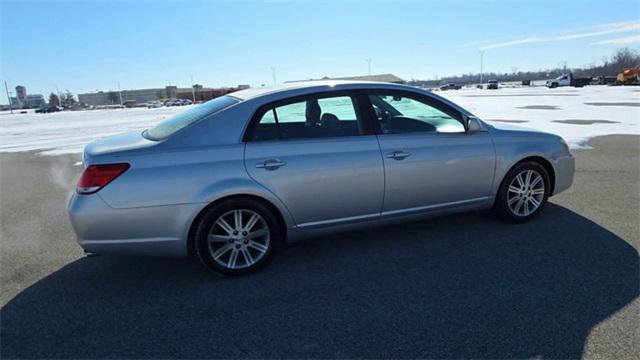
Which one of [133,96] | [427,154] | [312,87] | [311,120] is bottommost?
[427,154]

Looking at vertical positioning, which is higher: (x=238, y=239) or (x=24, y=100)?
(x=24, y=100)

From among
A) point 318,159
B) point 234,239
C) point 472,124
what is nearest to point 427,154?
point 472,124

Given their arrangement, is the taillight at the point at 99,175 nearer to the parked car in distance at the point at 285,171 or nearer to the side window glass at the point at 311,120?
the parked car in distance at the point at 285,171

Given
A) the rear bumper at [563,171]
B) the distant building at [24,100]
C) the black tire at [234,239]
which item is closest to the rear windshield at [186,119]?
the black tire at [234,239]

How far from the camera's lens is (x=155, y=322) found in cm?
298

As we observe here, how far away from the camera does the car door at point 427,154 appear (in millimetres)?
3877

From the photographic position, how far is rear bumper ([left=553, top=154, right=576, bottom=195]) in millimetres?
4613

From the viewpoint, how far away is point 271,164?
348cm

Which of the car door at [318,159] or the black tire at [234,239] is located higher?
the car door at [318,159]

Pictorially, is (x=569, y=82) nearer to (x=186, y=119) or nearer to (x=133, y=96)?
(x=186, y=119)

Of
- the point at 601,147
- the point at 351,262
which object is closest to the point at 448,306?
the point at 351,262

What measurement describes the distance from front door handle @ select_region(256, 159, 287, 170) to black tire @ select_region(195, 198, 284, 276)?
1.02ft

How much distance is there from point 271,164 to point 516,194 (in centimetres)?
275

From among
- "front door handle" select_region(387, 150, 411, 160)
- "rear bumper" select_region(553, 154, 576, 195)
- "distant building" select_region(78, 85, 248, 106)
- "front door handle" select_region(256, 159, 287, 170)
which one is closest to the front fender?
"rear bumper" select_region(553, 154, 576, 195)
